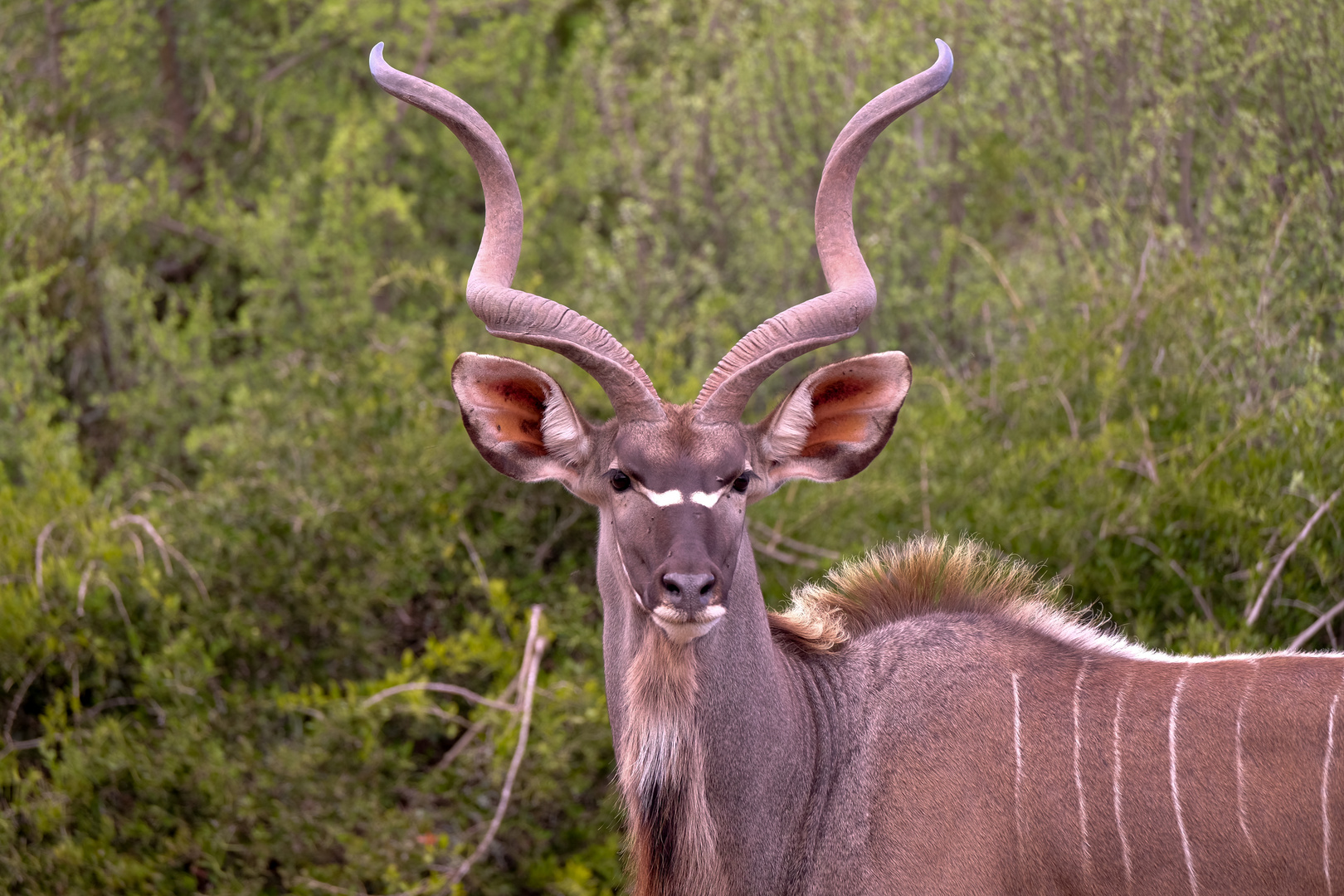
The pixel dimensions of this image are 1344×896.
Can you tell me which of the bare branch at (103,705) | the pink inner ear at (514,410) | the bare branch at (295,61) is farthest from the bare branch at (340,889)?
the bare branch at (295,61)

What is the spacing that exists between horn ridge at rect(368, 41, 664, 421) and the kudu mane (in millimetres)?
661

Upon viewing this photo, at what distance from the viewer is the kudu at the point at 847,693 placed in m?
2.42

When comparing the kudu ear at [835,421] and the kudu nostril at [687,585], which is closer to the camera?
the kudu nostril at [687,585]

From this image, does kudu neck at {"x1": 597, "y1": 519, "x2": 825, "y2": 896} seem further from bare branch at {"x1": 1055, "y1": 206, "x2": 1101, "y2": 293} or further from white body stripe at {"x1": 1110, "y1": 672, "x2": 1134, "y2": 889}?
bare branch at {"x1": 1055, "y1": 206, "x2": 1101, "y2": 293}

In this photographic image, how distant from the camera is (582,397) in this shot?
Result: 187 inches

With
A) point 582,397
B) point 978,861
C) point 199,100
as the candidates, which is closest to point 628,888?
point 978,861

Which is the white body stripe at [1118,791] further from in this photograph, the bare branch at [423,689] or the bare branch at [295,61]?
the bare branch at [295,61]

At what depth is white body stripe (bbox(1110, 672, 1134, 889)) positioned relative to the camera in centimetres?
244

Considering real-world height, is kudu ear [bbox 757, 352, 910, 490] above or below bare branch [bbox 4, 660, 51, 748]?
above

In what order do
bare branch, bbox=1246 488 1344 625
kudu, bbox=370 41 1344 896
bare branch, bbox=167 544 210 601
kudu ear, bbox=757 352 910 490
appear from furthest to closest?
bare branch, bbox=167 544 210 601 → bare branch, bbox=1246 488 1344 625 → kudu ear, bbox=757 352 910 490 → kudu, bbox=370 41 1344 896

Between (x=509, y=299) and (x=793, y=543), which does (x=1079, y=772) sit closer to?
(x=509, y=299)

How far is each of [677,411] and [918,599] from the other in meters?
0.74

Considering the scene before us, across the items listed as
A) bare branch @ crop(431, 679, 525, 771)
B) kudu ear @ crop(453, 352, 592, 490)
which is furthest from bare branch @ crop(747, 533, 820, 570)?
kudu ear @ crop(453, 352, 592, 490)

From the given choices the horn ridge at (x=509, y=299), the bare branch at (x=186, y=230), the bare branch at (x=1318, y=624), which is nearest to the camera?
the horn ridge at (x=509, y=299)
